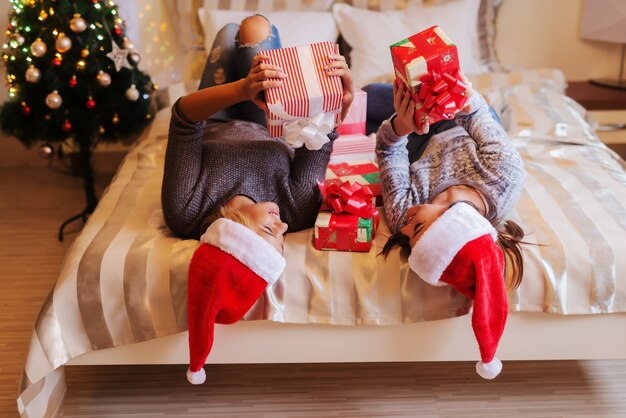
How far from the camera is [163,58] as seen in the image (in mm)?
3037

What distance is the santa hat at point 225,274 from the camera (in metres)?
1.44

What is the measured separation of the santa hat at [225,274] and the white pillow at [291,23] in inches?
56.8

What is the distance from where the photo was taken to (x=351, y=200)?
165 centimetres

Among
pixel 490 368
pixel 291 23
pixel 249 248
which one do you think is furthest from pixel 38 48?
pixel 490 368

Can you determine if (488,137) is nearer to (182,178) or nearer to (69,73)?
(182,178)

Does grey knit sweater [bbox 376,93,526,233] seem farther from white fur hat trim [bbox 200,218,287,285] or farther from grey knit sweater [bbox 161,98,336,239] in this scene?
white fur hat trim [bbox 200,218,287,285]

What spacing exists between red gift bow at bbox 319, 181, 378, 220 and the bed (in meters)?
0.08

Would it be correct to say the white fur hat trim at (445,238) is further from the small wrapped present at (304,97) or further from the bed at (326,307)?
the small wrapped present at (304,97)

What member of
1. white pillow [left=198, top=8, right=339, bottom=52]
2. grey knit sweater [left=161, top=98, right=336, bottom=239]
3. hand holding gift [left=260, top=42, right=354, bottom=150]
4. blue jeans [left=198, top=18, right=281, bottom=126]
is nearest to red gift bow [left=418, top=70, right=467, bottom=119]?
hand holding gift [left=260, top=42, right=354, bottom=150]

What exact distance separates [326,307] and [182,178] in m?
0.49

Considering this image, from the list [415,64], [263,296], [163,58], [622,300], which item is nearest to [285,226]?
[263,296]

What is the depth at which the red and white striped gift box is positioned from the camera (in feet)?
5.02

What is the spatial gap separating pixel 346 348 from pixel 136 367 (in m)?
0.66

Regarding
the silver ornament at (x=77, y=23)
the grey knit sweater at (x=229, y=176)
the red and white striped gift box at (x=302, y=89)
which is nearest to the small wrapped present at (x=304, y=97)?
the red and white striped gift box at (x=302, y=89)
